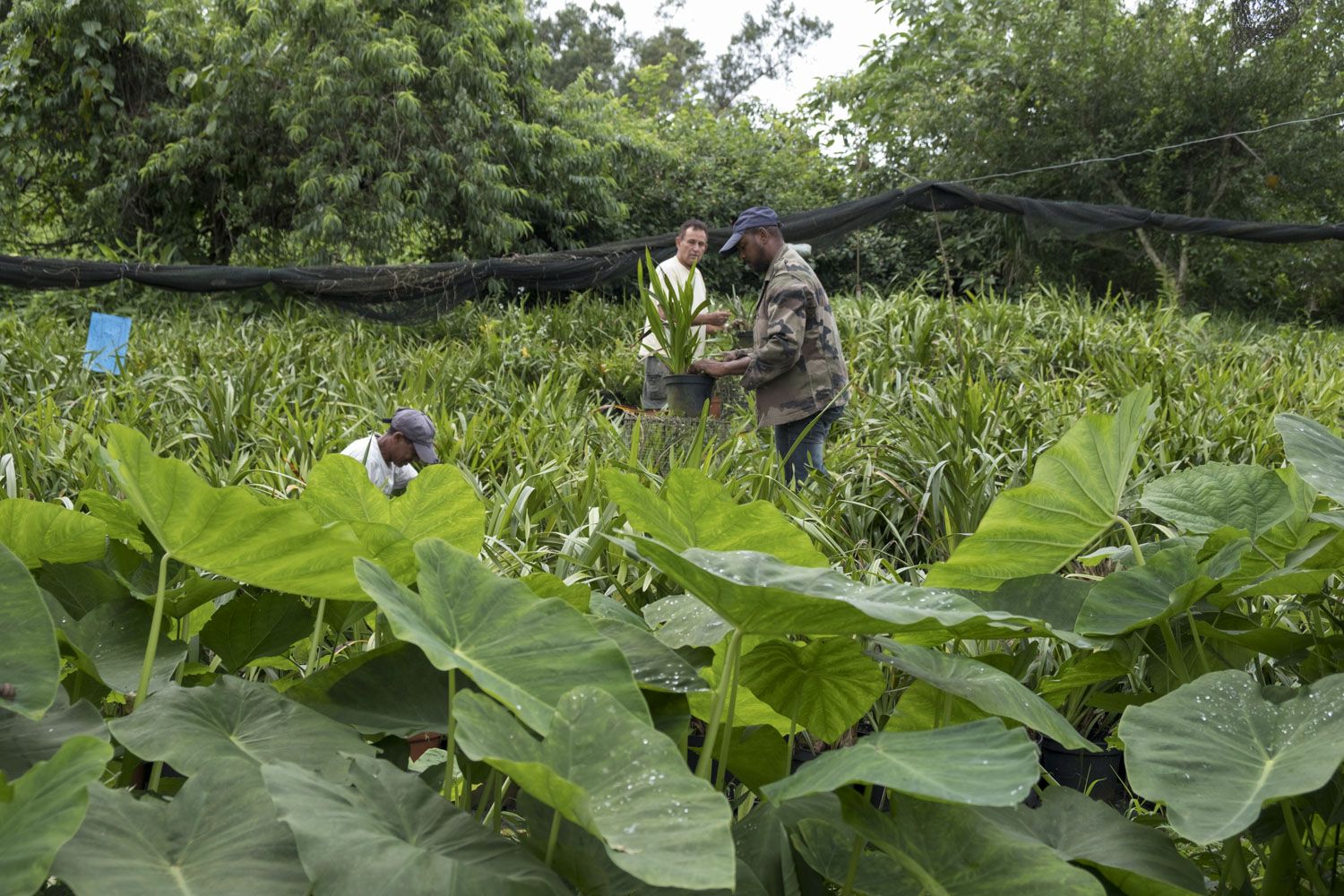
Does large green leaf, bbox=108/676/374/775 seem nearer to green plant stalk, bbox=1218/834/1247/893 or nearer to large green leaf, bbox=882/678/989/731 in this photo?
large green leaf, bbox=882/678/989/731

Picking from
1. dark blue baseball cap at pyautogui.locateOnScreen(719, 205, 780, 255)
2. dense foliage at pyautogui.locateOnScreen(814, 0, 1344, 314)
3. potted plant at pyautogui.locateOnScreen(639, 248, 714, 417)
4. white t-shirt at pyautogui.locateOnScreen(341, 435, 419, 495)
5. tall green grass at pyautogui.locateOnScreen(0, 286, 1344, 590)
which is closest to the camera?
tall green grass at pyautogui.locateOnScreen(0, 286, 1344, 590)

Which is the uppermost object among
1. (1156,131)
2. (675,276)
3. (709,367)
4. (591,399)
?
(1156,131)

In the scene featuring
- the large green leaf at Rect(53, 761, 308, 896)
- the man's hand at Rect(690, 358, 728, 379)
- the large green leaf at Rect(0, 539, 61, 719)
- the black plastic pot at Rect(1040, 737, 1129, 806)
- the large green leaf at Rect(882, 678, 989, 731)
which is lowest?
the black plastic pot at Rect(1040, 737, 1129, 806)

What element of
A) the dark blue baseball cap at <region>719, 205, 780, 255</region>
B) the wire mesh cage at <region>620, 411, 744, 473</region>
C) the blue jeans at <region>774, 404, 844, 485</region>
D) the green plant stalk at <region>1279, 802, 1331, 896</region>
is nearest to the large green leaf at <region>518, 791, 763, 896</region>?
the green plant stalk at <region>1279, 802, 1331, 896</region>

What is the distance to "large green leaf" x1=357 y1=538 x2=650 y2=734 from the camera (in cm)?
57

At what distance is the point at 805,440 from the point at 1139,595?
13.8 feet

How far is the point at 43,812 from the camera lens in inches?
16.9

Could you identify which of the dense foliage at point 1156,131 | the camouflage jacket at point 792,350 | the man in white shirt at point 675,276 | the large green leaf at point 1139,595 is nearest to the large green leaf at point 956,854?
the large green leaf at point 1139,595

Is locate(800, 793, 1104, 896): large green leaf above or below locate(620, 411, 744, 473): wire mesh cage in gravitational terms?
above

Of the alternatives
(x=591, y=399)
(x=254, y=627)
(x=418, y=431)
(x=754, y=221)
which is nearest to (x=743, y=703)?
(x=254, y=627)

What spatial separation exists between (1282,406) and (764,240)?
276cm

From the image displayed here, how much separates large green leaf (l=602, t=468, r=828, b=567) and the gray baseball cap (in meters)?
3.41

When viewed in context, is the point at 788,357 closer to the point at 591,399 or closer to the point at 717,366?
the point at 717,366

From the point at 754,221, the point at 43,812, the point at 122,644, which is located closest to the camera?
the point at 43,812
